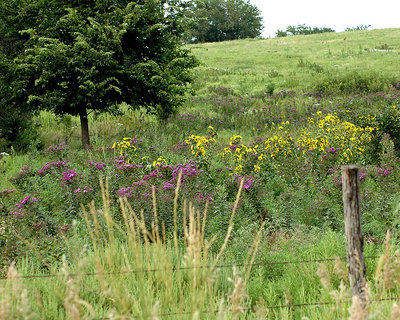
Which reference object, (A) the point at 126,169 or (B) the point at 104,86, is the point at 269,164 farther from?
(B) the point at 104,86

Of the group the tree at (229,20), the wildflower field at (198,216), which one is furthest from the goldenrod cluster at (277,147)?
the tree at (229,20)

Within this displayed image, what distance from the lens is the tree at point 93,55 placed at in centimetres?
950

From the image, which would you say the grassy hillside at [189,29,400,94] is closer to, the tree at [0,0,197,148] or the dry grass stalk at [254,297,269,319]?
the tree at [0,0,197,148]

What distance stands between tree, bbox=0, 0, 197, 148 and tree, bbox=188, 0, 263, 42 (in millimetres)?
50251

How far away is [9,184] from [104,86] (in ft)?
11.1

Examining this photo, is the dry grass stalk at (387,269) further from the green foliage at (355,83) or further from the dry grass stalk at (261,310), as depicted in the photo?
the green foliage at (355,83)

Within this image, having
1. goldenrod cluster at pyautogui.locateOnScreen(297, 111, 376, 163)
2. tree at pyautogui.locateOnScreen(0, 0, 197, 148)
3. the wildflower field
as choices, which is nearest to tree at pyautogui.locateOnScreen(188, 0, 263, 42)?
the wildflower field

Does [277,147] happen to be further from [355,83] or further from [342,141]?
[355,83]

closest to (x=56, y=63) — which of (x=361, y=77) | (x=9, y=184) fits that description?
(x=9, y=184)

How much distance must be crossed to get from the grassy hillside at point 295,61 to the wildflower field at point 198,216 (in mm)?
7305

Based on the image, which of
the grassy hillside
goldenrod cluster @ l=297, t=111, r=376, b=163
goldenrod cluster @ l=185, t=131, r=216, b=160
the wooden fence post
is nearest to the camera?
the wooden fence post

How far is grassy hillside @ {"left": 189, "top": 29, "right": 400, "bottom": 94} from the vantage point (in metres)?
21.2

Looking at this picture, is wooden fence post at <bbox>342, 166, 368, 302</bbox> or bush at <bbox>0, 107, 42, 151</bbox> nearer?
wooden fence post at <bbox>342, 166, 368, 302</bbox>

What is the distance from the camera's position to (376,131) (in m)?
8.86
